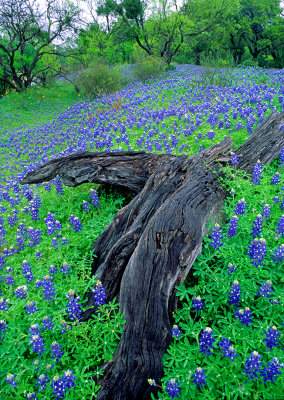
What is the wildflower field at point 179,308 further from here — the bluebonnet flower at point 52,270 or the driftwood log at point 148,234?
the driftwood log at point 148,234

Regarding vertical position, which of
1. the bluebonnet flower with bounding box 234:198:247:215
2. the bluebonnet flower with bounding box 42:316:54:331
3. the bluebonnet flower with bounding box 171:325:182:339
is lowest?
the bluebonnet flower with bounding box 171:325:182:339

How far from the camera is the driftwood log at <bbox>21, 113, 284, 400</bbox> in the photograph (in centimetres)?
262

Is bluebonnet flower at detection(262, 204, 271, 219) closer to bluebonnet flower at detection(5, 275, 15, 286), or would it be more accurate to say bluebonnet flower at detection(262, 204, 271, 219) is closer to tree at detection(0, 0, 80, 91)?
bluebonnet flower at detection(5, 275, 15, 286)

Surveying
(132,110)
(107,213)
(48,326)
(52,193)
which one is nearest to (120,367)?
(48,326)

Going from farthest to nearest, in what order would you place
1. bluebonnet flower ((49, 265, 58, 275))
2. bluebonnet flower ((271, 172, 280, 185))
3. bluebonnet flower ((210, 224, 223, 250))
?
bluebonnet flower ((271, 172, 280, 185)) < bluebonnet flower ((49, 265, 58, 275)) < bluebonnet flower ((210, 224, 223, 250))

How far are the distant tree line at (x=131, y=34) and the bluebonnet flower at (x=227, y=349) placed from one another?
52.2 ft

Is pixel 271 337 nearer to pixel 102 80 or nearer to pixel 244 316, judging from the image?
pixel 244 316

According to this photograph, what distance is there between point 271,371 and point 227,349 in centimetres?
35

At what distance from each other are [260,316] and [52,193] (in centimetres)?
438

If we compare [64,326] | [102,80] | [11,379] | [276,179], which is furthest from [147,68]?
[11,379]

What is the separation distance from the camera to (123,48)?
105 ft

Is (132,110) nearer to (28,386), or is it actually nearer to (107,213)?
(107,213)

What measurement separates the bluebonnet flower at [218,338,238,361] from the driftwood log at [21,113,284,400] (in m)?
0.49

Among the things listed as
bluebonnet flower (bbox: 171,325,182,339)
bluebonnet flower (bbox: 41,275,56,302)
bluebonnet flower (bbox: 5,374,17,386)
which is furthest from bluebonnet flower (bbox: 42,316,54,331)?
bluebonnet flower (bbox: 171,325,182,339)
